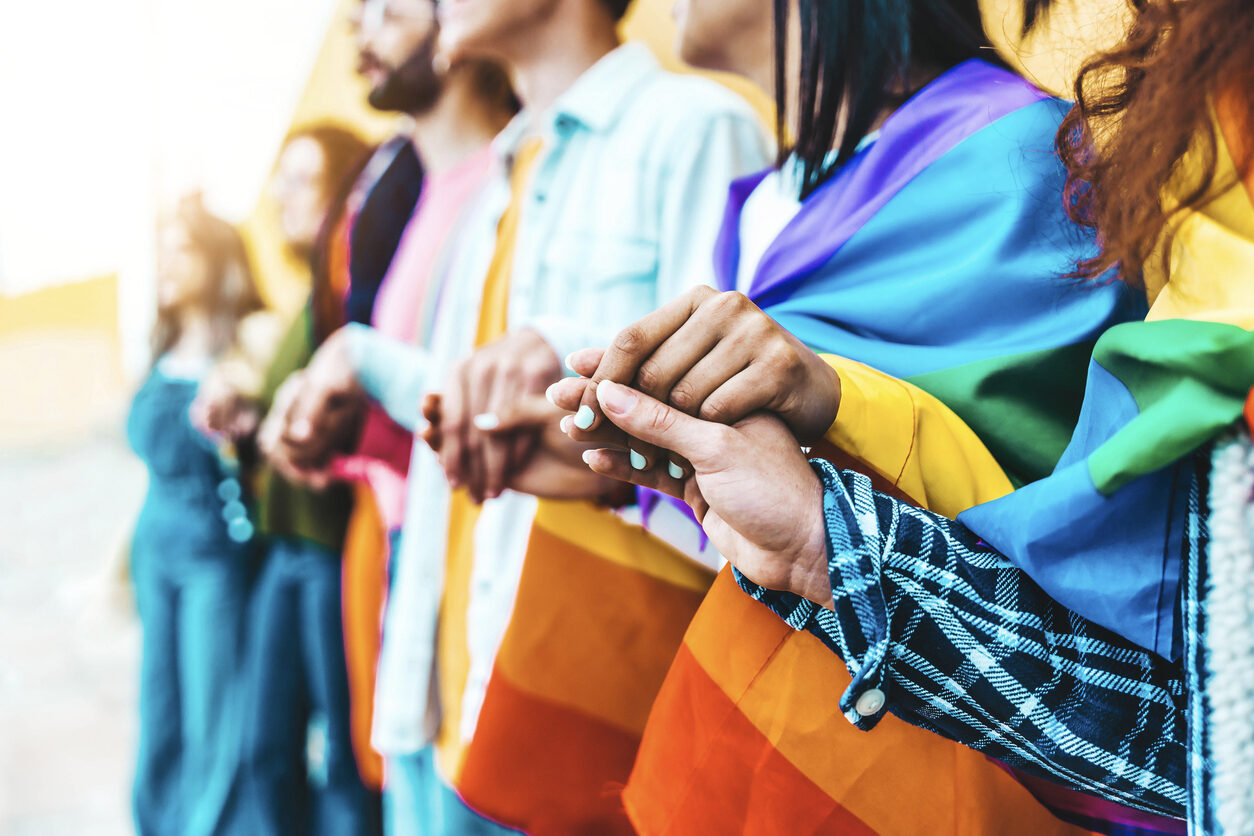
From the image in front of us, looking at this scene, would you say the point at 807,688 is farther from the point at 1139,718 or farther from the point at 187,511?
the point at 187,511

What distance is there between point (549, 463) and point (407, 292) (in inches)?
21.1

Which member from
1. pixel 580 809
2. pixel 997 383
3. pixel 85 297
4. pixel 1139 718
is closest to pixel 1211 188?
pixel 997 383

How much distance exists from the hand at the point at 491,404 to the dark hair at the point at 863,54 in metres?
0.29

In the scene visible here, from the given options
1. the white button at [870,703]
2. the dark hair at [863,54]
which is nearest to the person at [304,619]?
the dark hair at [863,54]

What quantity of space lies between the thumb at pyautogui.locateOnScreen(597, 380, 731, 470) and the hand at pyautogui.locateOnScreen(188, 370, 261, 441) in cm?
119

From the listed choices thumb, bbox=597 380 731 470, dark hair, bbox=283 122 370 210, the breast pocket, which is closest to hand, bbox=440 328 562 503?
the breast pocket

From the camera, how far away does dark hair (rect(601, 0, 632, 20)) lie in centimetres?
102

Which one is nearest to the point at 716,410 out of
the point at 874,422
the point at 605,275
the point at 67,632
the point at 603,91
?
the point at 874,422

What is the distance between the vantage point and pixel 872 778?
54 centimetres

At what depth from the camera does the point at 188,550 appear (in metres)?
1.53

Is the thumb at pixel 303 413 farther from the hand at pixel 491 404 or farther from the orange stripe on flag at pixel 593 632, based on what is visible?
the orange stripe on flag at pixel 593 632

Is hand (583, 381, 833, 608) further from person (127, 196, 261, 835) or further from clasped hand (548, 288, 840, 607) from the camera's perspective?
person (127, 196, 261, 835)

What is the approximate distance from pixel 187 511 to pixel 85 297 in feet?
1.82

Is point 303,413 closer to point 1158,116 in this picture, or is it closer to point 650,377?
point 650,377
